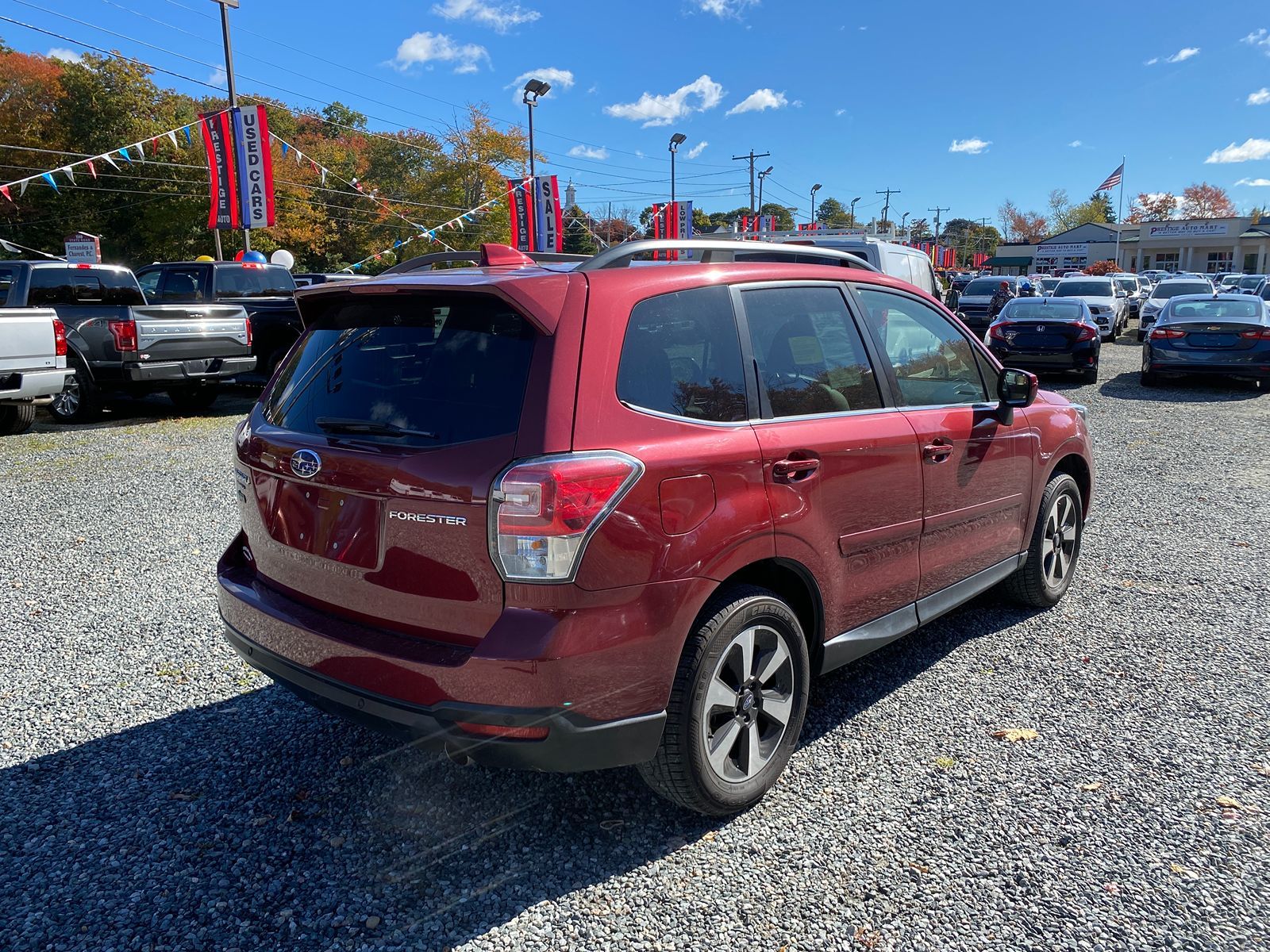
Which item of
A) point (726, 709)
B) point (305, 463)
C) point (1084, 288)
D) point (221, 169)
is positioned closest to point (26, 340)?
point (305, 463)

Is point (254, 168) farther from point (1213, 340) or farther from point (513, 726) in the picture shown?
point (513, 726)

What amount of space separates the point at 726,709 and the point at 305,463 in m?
1.57

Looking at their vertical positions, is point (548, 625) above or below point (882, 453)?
below

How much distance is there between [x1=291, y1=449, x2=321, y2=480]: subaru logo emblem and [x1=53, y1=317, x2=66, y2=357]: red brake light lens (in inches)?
358

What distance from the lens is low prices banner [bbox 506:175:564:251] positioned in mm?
29953

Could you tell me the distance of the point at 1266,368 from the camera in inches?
547

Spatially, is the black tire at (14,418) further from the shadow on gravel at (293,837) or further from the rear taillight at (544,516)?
the rear taillight at (544,516)

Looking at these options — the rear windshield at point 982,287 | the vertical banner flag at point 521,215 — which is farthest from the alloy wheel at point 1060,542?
the vertical banner flag at point 521,215

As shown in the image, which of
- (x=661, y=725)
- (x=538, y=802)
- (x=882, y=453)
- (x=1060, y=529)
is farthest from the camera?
(x=1060, y=529)

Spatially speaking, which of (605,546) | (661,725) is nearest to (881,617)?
(661,725)

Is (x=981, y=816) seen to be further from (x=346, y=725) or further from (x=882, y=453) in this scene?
(x=346, y=725)

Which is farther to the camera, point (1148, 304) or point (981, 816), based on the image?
point (1148, 304)

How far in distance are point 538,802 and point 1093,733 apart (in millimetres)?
2228

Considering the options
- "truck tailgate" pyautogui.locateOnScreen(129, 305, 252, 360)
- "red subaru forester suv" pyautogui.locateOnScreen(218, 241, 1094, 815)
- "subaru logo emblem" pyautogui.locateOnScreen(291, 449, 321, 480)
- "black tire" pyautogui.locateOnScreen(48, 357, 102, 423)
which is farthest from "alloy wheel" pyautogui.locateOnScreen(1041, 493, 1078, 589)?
"black tire" pyautogui.locateOnScreen(48, 357, 102, 423)
